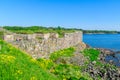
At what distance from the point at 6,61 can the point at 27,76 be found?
1295 mm

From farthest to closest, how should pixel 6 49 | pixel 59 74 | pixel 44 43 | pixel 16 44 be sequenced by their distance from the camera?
1. pixel 44 43
2. pixel 16 44
3. pixel 59 74
4. pixel 6 49

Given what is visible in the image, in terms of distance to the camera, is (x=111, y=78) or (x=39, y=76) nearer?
(x=39, y=76)

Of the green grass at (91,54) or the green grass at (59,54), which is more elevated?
the green grass at (59,54)

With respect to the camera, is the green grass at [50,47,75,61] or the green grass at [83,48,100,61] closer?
the green grass at [50,47,75,61]

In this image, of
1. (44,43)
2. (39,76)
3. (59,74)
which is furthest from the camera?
(44,43)

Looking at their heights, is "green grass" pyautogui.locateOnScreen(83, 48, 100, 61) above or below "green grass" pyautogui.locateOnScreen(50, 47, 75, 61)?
below

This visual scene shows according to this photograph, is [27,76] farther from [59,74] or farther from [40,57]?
[40,57]

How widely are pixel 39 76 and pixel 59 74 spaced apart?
5546 mm

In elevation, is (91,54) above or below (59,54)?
below

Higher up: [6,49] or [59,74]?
[6,49]

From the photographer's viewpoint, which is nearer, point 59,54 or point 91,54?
point 59,54

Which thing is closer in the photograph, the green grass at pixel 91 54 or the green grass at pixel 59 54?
the green grass at pixel 59 54

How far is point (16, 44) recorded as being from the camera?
26062mm

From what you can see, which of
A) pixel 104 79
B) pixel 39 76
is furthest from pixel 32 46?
pixel 39 76
